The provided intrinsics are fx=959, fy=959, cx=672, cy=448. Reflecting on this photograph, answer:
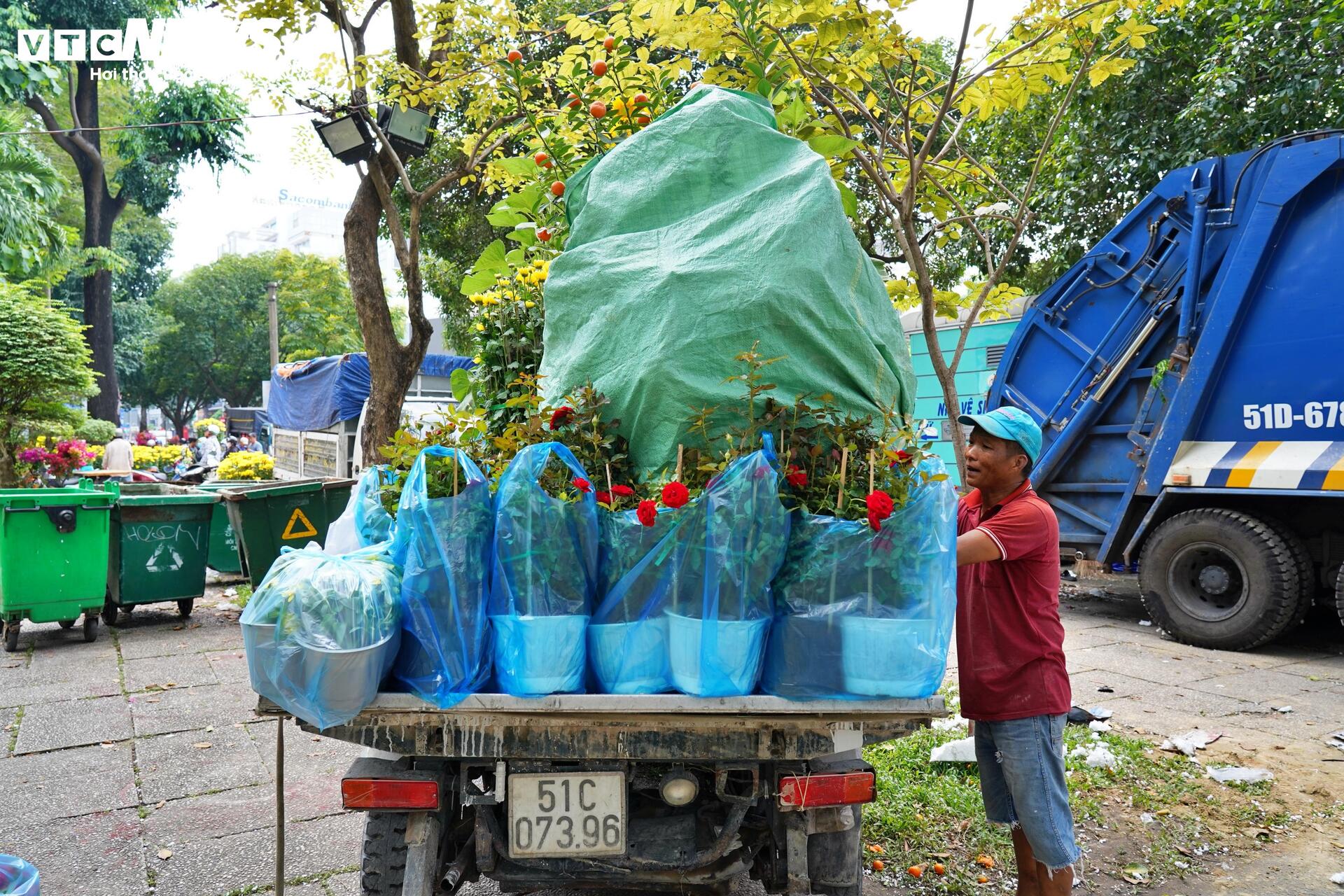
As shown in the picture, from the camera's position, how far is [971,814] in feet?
12.7

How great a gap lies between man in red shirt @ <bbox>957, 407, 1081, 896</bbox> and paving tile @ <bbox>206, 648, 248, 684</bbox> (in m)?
4.79

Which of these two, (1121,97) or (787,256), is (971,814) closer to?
(787,256)

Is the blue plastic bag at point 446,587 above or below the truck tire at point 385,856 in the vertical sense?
above

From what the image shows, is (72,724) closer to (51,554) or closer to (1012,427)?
(51,554)

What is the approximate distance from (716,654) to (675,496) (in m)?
0.41

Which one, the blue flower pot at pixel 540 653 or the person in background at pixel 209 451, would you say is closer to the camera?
the blue flower pot at pixel 540 653

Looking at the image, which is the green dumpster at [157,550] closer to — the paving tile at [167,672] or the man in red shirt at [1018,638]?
the paving tile at [167,672]

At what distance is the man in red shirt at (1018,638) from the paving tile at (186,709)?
13.9ft

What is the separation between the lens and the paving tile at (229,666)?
20.1 ft

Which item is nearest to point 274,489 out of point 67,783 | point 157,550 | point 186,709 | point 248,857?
point 157,550

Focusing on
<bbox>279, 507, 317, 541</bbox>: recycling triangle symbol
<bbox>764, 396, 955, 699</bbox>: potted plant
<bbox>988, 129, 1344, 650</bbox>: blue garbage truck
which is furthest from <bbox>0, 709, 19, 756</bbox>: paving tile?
<bbox>988, 129, 1344, 650</bbox>: blue garbage truck

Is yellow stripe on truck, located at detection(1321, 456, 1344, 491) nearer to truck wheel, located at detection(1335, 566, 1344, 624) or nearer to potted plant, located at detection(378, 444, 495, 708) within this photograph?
truck wheel, located at detection(1335, 566, 1344, 624)

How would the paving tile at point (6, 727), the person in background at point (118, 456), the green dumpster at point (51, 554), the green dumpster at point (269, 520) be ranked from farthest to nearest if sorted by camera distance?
the person in background at point (118, 456), the green dumpster at point (269, 520), the green dumpster at point (51, 554), the paving tile at point (6, 727)

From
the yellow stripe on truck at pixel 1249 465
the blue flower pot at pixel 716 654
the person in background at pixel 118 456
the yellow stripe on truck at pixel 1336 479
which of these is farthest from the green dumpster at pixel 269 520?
the person in background at pixel 118 456
